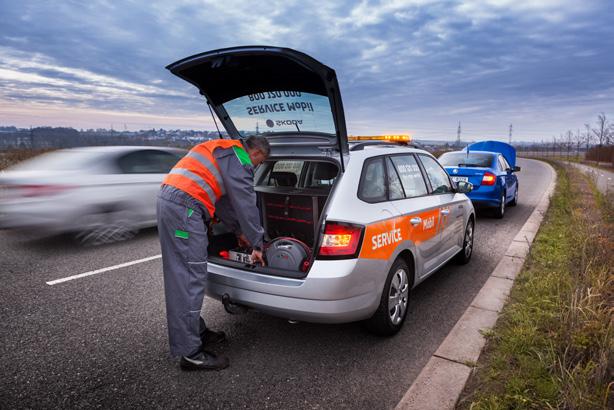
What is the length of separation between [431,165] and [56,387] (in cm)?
409

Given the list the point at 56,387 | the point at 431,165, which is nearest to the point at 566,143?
the point at 431,165

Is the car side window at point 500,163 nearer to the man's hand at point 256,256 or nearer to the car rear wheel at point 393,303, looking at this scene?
the car rear wheel at point 393,303

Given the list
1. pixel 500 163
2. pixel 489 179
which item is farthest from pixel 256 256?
pixel 500 163

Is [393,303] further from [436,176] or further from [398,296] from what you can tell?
[436,176]

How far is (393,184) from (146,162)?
5.09 metres

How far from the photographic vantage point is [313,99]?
3.42 m

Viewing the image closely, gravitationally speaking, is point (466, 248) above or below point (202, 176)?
below

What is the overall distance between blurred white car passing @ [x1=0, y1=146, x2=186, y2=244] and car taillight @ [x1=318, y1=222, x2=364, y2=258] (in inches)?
182

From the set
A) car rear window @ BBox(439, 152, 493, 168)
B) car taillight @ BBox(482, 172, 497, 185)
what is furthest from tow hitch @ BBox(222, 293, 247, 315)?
car rear window @ BBox(439, 152, 493, 168)

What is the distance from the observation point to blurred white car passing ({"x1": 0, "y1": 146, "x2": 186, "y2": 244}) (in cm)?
574

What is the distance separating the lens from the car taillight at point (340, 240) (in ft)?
9.55

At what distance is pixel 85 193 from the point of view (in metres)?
6.03

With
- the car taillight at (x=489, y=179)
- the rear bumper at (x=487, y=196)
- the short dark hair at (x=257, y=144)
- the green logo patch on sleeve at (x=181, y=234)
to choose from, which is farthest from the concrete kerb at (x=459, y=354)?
the car taillight at (x=489, y=179)

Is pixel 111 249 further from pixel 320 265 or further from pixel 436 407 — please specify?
pixel 436 407
